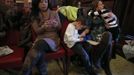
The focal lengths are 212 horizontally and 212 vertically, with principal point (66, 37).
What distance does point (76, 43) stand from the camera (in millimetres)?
2570

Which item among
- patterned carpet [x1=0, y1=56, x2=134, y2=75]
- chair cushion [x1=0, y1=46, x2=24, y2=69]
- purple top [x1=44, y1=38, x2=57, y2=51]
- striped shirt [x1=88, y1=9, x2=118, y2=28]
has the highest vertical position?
striped shirt [x1=88, y1=9, x2=118, y2=28]

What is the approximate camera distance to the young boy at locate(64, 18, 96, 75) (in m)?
2.52

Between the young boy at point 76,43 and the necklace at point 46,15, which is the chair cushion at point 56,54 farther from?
the necklace at point 46,15

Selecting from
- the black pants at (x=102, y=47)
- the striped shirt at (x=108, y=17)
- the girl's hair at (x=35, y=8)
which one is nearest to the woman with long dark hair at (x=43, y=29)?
the girl's hair at (x=35, y=8)

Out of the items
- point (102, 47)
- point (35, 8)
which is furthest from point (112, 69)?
point (35, 8)

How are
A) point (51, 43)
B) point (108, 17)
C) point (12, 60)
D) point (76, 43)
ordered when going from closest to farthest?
point (12, 60) → point (51, 43) → point (76, 43) → point (108, 17)

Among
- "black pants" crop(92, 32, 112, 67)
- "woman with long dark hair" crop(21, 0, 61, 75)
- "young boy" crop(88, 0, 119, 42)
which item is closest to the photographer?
"woman with long dark hair" crop(21, 0, 61, 75)

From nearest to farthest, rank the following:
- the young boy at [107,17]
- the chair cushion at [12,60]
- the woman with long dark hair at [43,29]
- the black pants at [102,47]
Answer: the chair cushion at [12,60] < the woman with long dark hair at [43,29] < the black pants at [102,47] < the young boy at [107,17]

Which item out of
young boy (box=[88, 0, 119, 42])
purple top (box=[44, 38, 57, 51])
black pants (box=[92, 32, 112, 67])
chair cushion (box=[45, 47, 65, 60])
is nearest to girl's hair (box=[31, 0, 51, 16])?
purple top (box=[44, 38, 57, 51])

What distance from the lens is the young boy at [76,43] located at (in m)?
2.52

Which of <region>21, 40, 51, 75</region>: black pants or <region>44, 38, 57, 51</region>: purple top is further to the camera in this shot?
<region>44, 38, 57, 51</region>: purple top

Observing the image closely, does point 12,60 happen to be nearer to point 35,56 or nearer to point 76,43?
point 35,56

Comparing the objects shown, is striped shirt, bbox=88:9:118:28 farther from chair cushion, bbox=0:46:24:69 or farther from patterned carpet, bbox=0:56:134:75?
chair cushion, bbox=0:46:24:69

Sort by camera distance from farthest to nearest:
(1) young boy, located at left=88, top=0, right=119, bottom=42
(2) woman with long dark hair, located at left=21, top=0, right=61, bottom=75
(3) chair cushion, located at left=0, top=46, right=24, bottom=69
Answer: (1) young boy, located at left=88, top=0, right=119, bottom=42 < (2) woman with long dark hair, located at left=21, top=0, right=61, bottom=75 < (3) chair cushion, located at left=0, top=46, right=24, bottom=69
